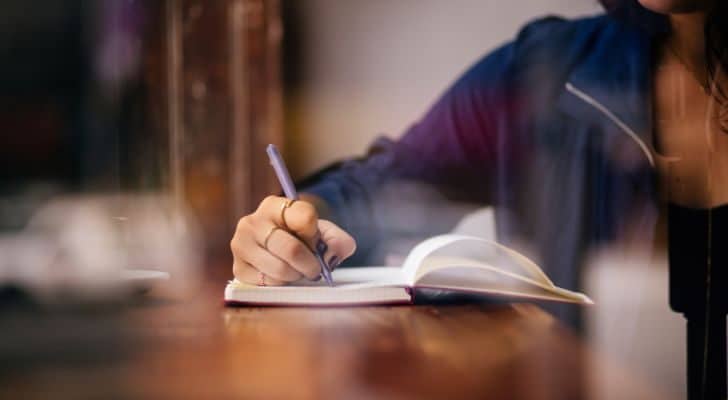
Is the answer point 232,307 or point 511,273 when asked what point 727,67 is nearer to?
point 511,273

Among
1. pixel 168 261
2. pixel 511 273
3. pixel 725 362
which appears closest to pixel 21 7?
pixel 168 261

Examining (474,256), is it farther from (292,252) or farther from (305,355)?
(305,355)

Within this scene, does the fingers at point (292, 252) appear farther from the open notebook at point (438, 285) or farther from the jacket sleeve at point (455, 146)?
the jacket sleeve at point (455, 146)

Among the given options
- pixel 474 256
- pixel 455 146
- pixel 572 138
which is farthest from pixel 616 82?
pixel 474 256

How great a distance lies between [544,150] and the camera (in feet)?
4.23

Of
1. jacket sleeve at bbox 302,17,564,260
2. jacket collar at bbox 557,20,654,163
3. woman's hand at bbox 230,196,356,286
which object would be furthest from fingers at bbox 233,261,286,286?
jacket collar at bbox 557,20,654,163

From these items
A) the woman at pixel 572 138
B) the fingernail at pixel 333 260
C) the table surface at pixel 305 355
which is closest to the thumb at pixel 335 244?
the fingernail at pixel 333 260

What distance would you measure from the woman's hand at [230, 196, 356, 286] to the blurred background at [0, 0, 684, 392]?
41cm

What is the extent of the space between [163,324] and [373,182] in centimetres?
71

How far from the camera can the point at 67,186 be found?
1.18 m

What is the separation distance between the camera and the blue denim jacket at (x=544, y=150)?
3.97 ft

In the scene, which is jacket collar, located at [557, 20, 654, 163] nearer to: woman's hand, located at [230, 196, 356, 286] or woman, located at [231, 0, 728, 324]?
woman, located at [231, 0, 728, 324]

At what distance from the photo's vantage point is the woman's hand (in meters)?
0.72

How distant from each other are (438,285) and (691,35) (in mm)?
764
